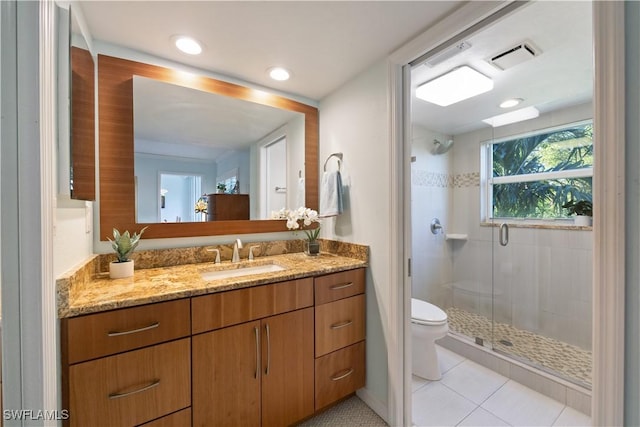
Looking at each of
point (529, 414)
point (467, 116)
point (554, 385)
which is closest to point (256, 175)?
point (467, 116)

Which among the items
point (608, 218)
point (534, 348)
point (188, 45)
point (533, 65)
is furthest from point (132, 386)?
point (534, 348)

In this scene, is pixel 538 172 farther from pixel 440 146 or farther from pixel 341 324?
pixel 341 324

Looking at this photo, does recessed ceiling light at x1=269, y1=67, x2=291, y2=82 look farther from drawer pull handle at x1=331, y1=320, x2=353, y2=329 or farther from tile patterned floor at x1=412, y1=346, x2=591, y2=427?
tile patterned floor at x1=412, y1=346, x2=591, y2=427

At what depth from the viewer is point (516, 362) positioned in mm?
1893

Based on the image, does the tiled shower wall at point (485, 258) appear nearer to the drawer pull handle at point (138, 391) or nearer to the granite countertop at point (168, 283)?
the granite countertop at point (168, 283)

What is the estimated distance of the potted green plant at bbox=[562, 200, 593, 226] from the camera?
2.09 meters

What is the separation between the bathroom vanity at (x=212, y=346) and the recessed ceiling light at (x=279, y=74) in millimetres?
1304

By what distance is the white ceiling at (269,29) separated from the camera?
1.15m

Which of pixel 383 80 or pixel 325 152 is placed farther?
pixel 325 152

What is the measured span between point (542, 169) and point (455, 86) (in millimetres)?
1365

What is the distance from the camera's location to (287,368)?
1.36 metres

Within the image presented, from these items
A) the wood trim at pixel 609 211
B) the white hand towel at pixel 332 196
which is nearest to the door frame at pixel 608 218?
the wood trim at pixel 609 211

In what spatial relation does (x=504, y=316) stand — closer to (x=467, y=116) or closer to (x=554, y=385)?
(x=554, y=385)

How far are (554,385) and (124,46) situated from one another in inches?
135
